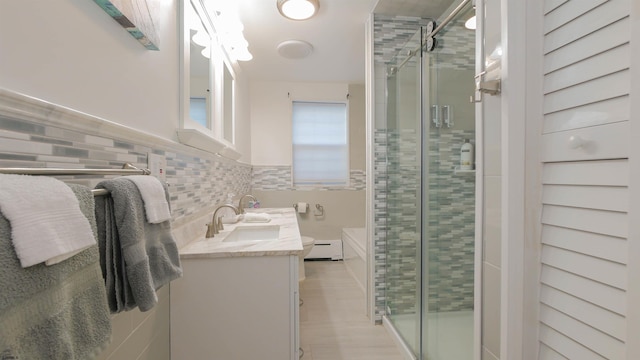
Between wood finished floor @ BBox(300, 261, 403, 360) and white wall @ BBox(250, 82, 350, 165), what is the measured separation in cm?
161

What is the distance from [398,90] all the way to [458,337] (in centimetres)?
161

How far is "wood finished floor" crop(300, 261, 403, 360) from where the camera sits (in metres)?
1.60

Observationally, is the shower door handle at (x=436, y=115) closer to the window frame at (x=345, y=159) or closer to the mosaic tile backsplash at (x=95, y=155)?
the mosaic tile backsplash at (x=95, y=155)

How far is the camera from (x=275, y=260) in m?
1.05

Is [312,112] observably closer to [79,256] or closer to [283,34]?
[283,34]

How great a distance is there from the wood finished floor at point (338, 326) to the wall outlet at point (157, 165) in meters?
1.36

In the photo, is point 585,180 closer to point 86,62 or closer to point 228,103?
point 86,62

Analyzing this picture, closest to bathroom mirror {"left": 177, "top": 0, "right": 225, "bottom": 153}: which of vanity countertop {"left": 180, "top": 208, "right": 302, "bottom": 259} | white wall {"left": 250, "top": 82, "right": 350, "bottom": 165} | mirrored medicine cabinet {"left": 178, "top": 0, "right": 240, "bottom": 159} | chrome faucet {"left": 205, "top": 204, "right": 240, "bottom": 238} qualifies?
mirrored medicine cabinet {"left": 178, "top": 0, "right": 240, "bottom": 159}

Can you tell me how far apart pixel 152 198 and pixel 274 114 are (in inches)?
107

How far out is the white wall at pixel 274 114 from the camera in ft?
10.6

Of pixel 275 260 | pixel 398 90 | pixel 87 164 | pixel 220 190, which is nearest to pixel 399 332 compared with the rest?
pixel 275 260

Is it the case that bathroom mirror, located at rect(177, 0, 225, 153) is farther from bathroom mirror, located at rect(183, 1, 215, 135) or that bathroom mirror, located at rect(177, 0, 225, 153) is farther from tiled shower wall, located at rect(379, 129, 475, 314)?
tiled shower wall, located at rect(379, 129, 475, 314)

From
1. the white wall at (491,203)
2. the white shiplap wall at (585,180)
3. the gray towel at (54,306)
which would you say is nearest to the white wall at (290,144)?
the white wall at (491,203)

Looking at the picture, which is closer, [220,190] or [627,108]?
[627,108]
